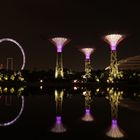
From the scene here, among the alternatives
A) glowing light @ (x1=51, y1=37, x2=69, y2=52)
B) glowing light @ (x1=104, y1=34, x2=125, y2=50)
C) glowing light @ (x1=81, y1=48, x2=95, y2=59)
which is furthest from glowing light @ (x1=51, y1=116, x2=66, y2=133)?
glowing light @ (x1=81, y1=48, x2=95, y2=59)

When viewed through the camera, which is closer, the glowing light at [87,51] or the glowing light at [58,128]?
the glowing light at [58,128]

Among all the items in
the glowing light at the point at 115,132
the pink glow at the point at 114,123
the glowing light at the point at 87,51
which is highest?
the glowing light at the point at 87,51

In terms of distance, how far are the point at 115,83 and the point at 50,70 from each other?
48.9 meters

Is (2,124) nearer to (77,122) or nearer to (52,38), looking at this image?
(77,122)

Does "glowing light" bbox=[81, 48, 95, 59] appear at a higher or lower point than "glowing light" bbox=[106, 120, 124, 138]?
higher

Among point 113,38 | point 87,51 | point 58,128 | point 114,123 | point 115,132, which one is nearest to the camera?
point 115,132

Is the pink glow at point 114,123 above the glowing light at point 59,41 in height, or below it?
below

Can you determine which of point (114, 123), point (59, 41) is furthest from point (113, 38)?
point (114, 123)

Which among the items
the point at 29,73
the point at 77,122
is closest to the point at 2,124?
the point at 77,122

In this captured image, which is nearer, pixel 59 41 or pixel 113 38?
pixel 113 38

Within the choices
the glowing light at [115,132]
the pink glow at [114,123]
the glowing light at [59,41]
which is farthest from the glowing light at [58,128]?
the glowing light at [59,41]

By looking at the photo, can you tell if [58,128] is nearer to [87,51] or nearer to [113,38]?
[113,38]

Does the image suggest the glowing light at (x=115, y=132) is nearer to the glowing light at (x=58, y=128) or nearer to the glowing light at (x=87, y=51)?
the glowing light at (x=58, y=128)

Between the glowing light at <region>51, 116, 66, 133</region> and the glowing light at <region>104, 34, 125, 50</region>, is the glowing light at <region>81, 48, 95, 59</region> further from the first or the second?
the glowing light at <region>51, 116, 66, 133</region>
